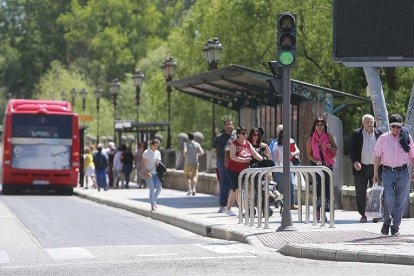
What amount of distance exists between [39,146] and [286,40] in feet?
92.3

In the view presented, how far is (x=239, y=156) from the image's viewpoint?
23609 millimetres

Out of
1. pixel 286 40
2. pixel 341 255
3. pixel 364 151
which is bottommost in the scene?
pixel 341 255

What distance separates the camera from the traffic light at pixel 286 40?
19141 mm

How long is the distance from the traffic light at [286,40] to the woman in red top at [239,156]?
14.4 feet

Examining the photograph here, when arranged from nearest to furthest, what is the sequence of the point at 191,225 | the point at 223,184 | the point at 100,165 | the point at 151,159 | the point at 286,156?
the point at 286,156 → the point at 191,225 → the point at 223,184 → the point at 151,159 → the point at 100,165

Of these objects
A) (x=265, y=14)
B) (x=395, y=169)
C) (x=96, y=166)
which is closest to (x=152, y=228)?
(x=395, y=169)

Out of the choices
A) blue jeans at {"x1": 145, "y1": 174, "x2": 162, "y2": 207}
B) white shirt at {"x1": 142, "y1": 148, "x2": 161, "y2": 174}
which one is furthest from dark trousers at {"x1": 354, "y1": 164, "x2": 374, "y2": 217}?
blue jeans at {"x1": 145, "y1": 174, "x2": 162, "y2": 207}

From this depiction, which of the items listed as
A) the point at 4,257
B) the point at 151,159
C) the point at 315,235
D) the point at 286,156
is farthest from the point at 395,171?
the point at 151,159

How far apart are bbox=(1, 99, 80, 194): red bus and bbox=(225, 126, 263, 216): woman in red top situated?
23.2 meters

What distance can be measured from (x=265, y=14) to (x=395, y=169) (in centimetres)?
3495

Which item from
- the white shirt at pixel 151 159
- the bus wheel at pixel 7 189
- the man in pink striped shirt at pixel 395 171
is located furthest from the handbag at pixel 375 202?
A: the bus wheel at pixel 7 189

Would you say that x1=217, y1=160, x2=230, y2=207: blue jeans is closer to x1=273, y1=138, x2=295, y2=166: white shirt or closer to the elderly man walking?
x1=273, y1=138, x2=295, y2=166: white shirt

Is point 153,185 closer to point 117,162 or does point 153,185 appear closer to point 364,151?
point 364,151

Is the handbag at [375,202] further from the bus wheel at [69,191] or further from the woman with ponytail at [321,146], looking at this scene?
the bus wheel at [69,191]
